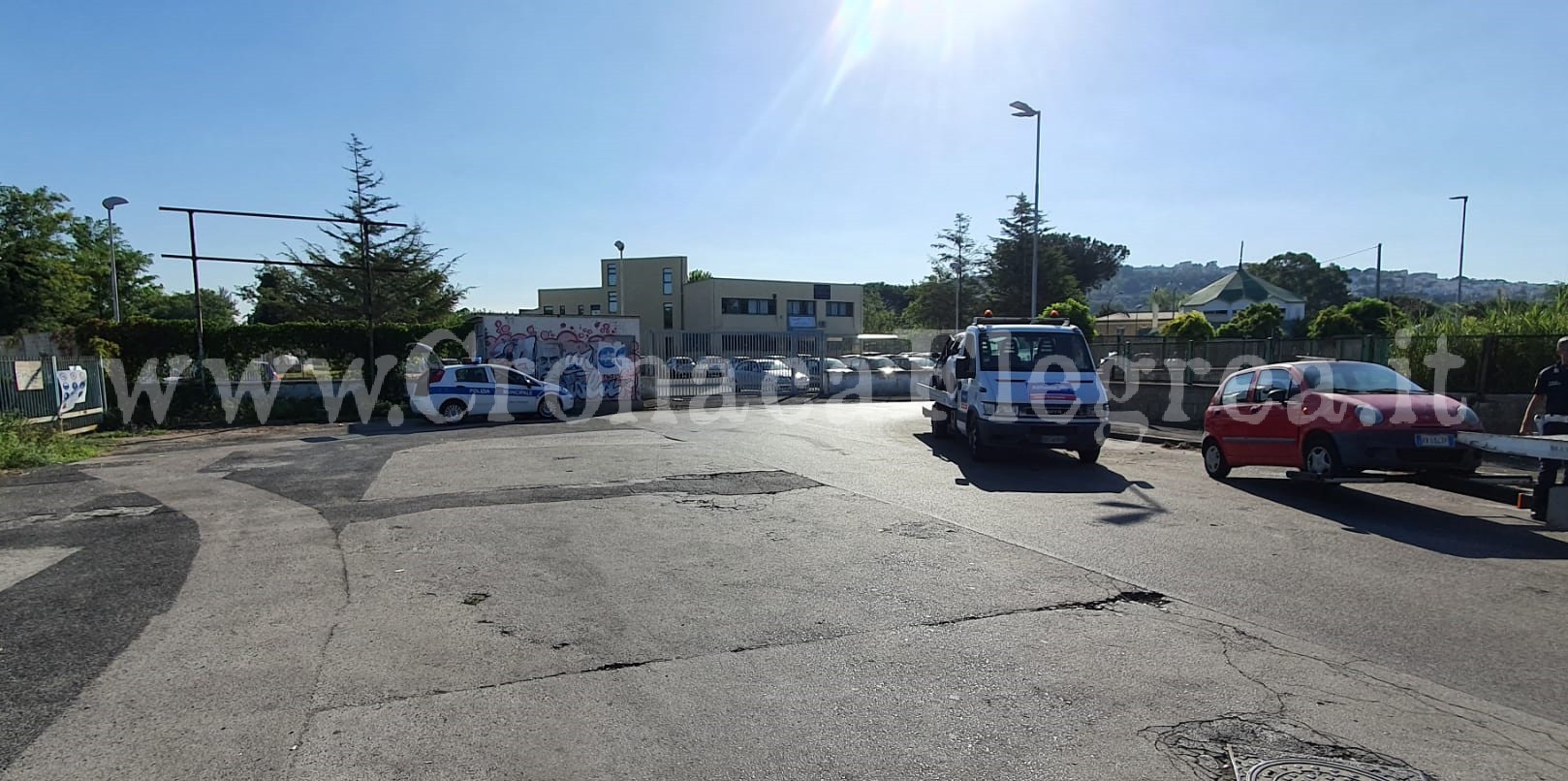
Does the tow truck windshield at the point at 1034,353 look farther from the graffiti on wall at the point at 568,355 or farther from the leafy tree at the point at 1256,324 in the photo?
the leafy tree at the point at 1256,324

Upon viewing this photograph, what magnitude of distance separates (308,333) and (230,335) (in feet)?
6.14

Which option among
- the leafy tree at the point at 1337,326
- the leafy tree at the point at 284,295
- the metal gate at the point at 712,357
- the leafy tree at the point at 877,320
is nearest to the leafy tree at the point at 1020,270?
the leafy tree at the point at 877,320

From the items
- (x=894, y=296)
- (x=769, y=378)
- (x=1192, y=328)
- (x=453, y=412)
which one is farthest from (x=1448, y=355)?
(x=894, y=296)

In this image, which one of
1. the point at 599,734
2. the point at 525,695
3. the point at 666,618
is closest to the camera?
the point at 599,734

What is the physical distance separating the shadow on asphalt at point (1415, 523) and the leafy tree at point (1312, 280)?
9662cm

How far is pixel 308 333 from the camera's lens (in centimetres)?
2411

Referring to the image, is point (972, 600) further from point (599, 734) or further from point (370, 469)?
point (370, 469)

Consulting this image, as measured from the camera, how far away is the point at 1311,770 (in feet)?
11.3

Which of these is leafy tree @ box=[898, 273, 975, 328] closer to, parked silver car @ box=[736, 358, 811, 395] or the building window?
the building window

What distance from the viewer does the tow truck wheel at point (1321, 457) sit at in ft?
29.7

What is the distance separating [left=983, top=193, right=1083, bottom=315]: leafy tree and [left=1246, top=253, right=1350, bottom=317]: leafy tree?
43.0 metres

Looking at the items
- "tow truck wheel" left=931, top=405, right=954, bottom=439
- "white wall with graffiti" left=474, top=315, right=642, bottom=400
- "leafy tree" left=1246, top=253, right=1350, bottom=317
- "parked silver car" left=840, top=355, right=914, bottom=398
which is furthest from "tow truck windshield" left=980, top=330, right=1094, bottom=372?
"leafy tree" left=1246, top=253, right=1350, bottom=317

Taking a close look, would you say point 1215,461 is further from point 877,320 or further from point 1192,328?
point 877,320

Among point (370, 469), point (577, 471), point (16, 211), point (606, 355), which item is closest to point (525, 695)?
point (577, 471)
